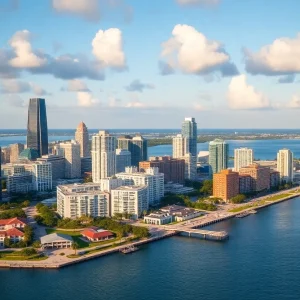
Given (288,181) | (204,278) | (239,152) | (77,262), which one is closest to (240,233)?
(204,278)

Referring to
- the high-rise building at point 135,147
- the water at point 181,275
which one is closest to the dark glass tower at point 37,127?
the high-rise building at point 135,147

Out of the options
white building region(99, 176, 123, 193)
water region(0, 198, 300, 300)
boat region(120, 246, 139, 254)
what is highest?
white building region(99, 176, 123, 193)

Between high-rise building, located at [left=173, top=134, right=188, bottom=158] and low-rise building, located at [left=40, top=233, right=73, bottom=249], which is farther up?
high-rise building, located at [left=173, top=134, right=188, bottom=158]

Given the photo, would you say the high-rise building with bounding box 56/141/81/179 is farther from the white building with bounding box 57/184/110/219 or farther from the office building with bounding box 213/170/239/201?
the white building with bounding box 57/184/110/219

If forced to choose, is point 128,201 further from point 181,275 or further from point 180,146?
point 180,146

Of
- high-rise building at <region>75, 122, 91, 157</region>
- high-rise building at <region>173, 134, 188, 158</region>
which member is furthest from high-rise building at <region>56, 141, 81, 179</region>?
high-rise building at <region>173, 134, 188, 158</region>

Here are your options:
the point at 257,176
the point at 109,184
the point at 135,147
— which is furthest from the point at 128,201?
the point at 135,147
